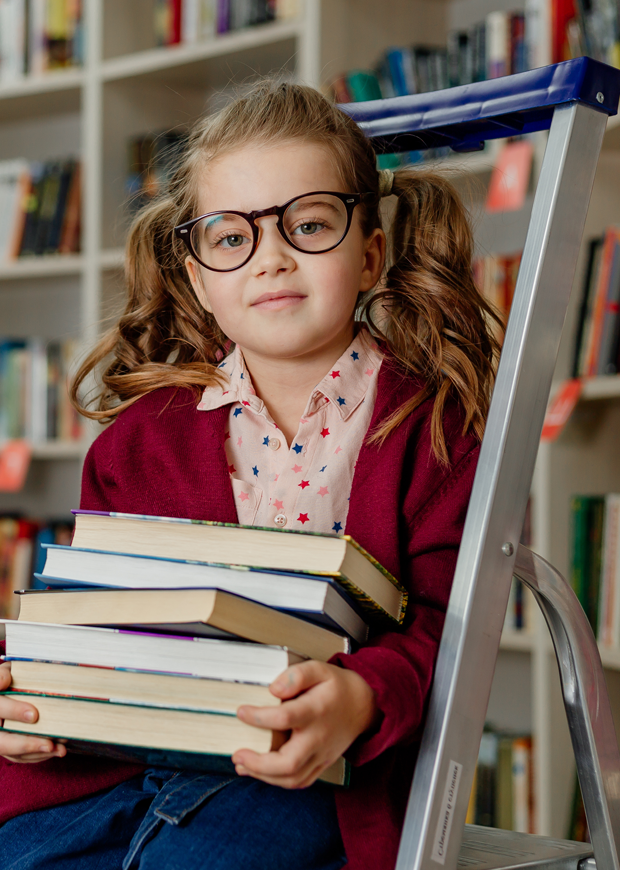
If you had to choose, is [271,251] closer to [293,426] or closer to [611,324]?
[293,426]

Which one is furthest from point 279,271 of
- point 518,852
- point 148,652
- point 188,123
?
point 188,123

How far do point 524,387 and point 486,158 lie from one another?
1.18 m

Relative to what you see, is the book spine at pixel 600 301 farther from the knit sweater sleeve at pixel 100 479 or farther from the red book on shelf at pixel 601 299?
the knit sweater sleeve at pixel 100 479

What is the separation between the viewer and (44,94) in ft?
7.43

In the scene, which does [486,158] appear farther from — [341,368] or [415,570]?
[415,570]

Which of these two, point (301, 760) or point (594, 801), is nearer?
point (301, 760)

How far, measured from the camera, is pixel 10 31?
7.49ft

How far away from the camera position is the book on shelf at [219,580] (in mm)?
615

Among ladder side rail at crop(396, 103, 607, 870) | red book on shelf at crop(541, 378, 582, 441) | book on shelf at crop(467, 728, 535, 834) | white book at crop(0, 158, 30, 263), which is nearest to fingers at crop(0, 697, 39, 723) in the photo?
ladder side rail at crop(396, 103, 607, 870)

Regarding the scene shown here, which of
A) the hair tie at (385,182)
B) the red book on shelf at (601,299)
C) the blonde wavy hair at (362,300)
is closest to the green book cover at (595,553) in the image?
the red book on shelf at (601,299)

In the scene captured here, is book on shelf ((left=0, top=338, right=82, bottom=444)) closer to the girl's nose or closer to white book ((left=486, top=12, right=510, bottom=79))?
white book ((left=486, top=12, right=510, bottom=79))

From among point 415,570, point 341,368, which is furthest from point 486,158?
point 415,570

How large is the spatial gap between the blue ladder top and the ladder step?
579 millimetres

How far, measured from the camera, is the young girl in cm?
68
